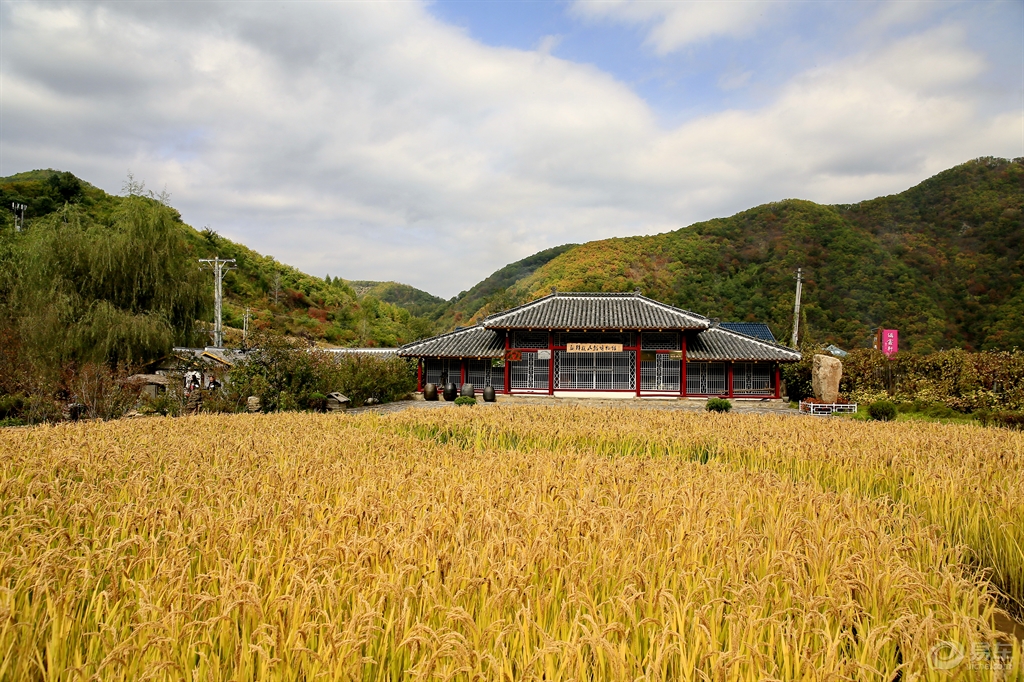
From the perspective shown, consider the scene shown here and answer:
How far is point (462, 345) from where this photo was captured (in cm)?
2684

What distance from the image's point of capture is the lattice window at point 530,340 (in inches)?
1035

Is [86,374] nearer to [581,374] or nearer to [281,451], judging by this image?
[281,451]

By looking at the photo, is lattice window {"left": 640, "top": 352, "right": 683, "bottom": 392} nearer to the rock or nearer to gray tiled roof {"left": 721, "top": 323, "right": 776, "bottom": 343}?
the rock

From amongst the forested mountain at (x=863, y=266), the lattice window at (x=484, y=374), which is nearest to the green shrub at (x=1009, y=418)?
the lattice window at (x=484, y=374)

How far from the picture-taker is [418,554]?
9.60 feet

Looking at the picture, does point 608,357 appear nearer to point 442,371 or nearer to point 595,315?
point 595,315

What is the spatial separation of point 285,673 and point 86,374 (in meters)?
13.4

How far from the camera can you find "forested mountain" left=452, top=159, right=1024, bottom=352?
44938 millimetres

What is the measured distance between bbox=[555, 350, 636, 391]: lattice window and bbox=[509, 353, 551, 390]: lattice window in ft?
2.05

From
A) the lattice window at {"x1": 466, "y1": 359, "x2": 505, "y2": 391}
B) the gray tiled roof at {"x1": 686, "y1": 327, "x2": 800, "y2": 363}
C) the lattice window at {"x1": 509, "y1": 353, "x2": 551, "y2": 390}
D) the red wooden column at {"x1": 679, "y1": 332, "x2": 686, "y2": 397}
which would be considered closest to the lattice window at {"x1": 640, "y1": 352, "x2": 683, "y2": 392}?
the red wooden column at {"x1": 679, "y1": 332, "x2": 686, "y2": 397}

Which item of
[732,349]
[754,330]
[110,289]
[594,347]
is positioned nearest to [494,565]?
[110,289]

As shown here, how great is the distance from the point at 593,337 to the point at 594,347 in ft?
1.68

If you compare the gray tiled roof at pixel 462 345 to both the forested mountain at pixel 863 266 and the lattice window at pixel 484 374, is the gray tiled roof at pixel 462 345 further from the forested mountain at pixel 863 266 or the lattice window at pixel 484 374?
the forested mountain at pixel 863 266

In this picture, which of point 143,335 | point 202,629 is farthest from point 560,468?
point 143,335
